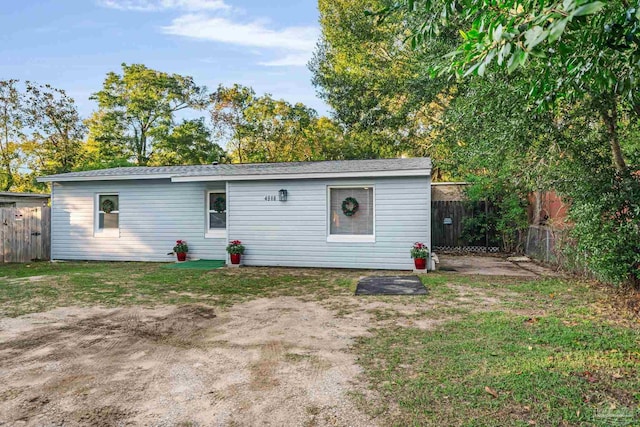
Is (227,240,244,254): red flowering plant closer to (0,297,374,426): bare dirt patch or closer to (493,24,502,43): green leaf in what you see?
(0,297,374,426): bare dirt patch

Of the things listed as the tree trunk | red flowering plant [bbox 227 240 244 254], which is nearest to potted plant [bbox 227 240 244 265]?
red flowering plant [bbox 227 240 244 254]

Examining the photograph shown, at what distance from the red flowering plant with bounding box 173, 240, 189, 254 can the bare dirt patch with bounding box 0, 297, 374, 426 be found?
5190mm

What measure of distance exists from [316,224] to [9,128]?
2028 cm

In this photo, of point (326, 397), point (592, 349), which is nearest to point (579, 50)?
point (592, 349)

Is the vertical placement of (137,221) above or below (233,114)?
below

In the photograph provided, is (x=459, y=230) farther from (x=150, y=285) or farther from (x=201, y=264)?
(x=150, y=285)

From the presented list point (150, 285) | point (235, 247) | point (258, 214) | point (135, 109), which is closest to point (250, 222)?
point (258, 214)

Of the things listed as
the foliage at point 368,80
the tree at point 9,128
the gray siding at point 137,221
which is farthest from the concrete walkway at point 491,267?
the tree at point 9,128

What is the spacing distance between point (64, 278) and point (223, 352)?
5960 millimetres

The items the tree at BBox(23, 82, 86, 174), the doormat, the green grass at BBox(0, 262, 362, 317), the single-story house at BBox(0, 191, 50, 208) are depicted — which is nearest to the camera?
the green grass at BBox(0, 262, 362, 317)

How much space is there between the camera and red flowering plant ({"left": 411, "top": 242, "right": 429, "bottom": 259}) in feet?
26.7

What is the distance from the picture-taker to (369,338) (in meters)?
4.04

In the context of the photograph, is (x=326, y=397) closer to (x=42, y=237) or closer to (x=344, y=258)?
(x=344, y=258)

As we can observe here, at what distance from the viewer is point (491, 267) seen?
9.11m
